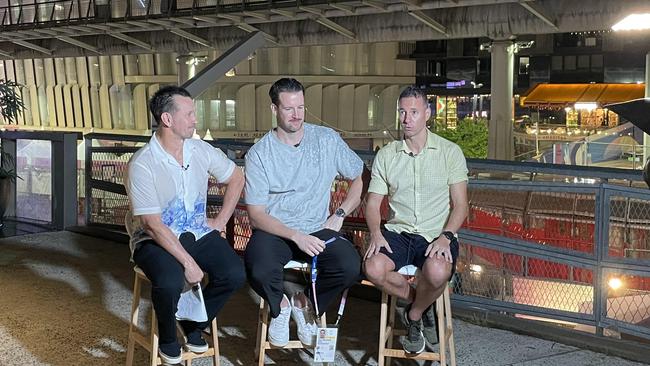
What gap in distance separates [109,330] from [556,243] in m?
3.18

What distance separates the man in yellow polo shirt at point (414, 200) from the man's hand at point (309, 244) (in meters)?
0.24

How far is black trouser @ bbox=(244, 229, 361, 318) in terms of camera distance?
3889 mm

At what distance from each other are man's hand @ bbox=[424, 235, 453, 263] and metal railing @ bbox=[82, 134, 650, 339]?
1.28 meters

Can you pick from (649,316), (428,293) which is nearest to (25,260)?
(428,293)

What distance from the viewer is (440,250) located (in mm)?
3834

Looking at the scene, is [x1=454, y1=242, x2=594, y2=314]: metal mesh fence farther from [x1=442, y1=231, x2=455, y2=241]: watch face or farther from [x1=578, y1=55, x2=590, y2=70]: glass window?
[x1=578, y1=55, x2=590, y2=70]: glass window

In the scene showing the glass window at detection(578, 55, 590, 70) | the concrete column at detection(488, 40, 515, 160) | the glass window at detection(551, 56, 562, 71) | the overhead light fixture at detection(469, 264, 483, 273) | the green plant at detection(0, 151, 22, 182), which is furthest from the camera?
the glass window at detection(551, 56, 562, 71)

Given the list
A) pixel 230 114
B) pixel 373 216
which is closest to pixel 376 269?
pixel 373 216

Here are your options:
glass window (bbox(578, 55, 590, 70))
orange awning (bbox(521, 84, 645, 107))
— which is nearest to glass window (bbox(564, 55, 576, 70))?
glass window (bbox(578, 55, 590, 70))

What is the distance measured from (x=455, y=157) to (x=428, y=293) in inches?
28.4

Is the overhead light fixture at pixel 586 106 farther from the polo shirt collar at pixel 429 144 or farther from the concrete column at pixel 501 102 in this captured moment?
the polo shirt collar at pixel 429 144

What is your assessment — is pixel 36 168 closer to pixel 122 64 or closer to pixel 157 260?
pixel 157 260

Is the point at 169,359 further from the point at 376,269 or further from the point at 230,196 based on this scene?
the point at 376,269

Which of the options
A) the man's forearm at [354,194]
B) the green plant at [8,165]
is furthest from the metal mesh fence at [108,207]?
the man's forearm at [354,194]
